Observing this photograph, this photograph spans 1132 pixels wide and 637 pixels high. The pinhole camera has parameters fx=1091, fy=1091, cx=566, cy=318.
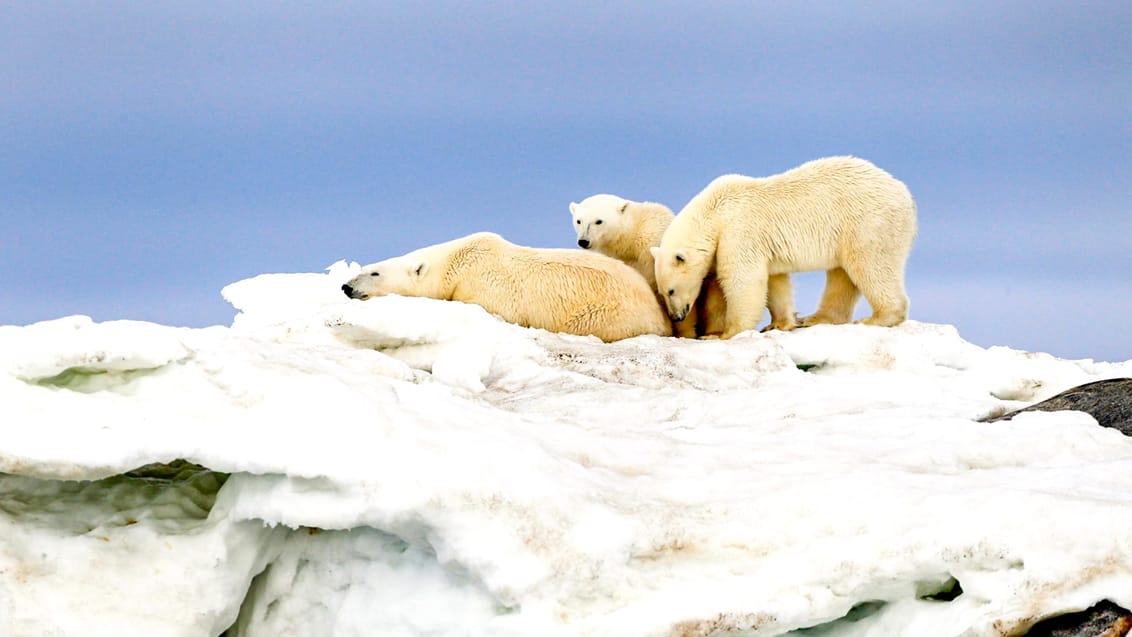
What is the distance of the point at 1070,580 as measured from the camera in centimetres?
379

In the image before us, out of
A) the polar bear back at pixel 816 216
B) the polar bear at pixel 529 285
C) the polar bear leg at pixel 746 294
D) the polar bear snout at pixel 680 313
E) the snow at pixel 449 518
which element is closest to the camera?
the snow at pixel 449 518

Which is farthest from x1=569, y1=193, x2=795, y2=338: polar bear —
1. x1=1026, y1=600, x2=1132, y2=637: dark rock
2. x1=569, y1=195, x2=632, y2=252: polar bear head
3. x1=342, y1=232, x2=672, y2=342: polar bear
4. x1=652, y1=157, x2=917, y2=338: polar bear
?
x1=1026, y1=600, x2=1132, y2=637: dark rock

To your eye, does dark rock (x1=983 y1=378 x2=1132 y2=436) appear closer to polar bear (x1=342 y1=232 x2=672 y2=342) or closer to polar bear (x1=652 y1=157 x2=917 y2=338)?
polar bear (x1=342 y1=232 x2=672 y2=342)

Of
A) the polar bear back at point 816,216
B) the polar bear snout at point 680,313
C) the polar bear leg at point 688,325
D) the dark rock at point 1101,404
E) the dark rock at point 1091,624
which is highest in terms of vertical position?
the polar bear back at point 816,216

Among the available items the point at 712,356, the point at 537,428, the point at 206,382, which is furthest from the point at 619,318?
the point at 206,382

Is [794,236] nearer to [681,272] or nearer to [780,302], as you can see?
[780,302]

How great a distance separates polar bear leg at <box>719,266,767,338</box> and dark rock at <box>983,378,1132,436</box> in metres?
4.96

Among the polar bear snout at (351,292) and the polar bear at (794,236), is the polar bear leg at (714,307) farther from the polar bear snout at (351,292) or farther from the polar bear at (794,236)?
the polar bear snout at (351,292)

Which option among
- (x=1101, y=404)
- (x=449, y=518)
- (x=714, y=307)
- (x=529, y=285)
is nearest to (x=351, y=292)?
(x=529, y=285)

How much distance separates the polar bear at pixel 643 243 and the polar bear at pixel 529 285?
42.4 inches

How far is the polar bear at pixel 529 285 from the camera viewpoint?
1044cm

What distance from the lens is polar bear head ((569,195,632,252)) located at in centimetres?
1259

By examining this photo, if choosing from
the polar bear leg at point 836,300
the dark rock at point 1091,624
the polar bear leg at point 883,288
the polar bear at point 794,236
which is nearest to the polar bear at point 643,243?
the polar bear leg at point 836,300

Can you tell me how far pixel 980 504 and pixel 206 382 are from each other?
3024 mm
